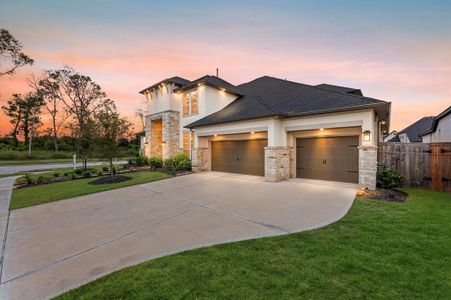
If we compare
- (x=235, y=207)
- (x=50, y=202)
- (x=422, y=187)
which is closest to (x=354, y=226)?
(x=235, y=207)

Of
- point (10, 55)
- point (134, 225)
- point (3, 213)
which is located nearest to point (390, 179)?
point (134, 225)

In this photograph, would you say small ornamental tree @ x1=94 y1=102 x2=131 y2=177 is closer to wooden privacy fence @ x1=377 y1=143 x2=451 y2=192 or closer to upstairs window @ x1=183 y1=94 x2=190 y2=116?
upstairs window @ x1=183 y1=94 x2=190 y2=116

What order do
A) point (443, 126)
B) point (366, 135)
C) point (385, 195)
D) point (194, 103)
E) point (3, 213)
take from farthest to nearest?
point (194, 103) → point (443, 126) → point (366, 135) → point (385, 195) → point (3, 213)

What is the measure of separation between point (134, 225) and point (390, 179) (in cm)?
904

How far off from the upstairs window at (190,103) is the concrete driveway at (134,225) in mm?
8675

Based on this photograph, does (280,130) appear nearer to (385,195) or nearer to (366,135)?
(366,135)

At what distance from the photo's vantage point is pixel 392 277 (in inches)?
94.7

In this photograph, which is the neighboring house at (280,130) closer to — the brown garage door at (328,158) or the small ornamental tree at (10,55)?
the brown garage door at (328,158)

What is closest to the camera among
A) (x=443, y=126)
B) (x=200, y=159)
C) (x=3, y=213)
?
(x=3, y=213)

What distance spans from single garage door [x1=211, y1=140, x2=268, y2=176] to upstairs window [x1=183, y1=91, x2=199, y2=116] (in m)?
3.62

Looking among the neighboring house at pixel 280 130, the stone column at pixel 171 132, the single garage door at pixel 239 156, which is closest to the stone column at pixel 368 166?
the neighboring house at pixel 280 130

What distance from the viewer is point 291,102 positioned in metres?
10.7

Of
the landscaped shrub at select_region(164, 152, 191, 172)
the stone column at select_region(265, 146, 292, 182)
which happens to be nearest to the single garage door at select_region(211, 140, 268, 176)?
the stone column at select_region(265, 146, 292, 182)

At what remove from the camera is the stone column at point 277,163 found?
9.18 m
